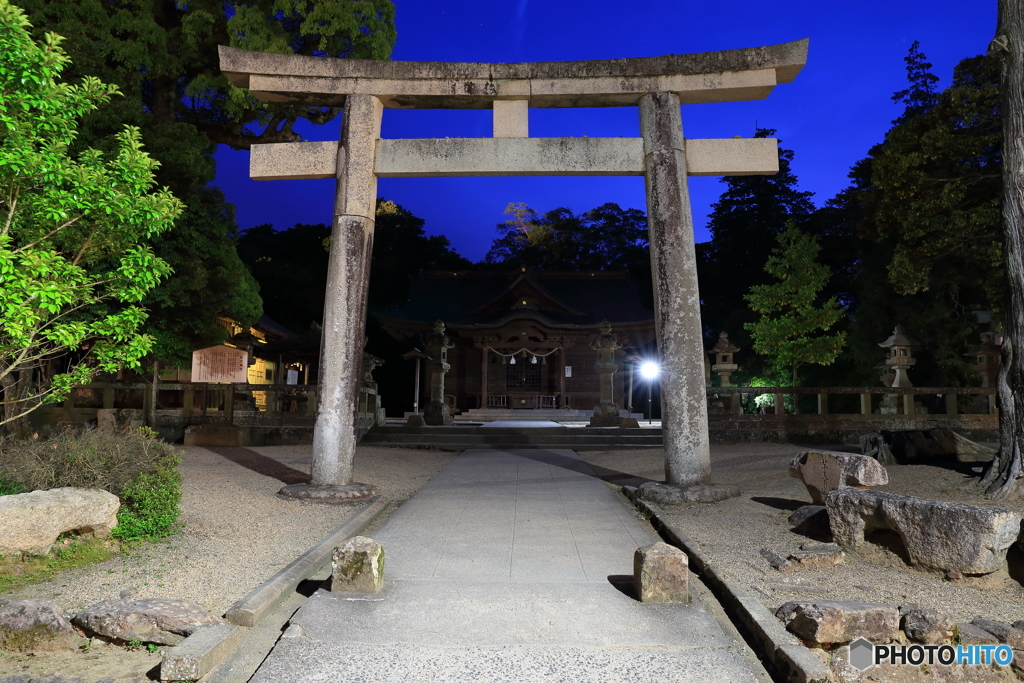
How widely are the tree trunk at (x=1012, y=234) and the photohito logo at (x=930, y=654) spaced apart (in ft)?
14.6

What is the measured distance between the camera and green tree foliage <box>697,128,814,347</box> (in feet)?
102

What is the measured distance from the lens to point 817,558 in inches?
192

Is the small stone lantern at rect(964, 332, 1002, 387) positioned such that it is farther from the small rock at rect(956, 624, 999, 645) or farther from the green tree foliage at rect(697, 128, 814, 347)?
the green tree foliage at rect(697, 128, 814, 347)

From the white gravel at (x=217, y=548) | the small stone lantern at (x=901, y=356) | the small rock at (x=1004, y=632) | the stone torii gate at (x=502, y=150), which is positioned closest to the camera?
the small rock at (x=1004, y=632)

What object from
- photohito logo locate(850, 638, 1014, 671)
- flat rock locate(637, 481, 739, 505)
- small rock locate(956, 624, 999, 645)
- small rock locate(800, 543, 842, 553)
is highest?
flat rock locate(637, 481, 739, 505)

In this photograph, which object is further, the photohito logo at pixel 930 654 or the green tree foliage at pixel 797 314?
the green tree foliage at pixel 797 314

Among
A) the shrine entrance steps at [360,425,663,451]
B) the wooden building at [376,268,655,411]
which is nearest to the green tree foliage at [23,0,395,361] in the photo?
the shrine entrance steps at [360,425,663,451]

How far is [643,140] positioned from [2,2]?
6581 millimetres

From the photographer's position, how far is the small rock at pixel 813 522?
5730 millimetres

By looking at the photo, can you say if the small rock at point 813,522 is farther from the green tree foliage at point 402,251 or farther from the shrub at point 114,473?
the green tree foliage at point 402,251

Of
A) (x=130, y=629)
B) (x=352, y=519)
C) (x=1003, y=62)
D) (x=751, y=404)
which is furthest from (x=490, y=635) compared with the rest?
(x=751, y=404)

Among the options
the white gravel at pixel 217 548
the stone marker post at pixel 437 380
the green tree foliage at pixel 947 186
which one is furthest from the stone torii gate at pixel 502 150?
the stone marker post at pixel 437 380

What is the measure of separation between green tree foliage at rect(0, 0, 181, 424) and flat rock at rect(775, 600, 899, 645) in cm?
594

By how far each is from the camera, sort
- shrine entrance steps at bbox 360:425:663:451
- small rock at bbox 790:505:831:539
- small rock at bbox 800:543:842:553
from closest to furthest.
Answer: small rock at bbox 800:543:842:553 → small rock at bbox 790:505:831:539 → shrine entrance steps at bbox 360:425:663:451
